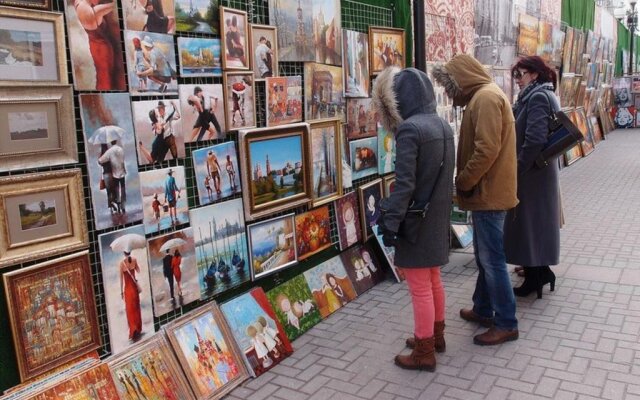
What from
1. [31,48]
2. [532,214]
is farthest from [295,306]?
[31,48]

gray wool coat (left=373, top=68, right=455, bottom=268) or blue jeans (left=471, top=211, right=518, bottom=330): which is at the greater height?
gray wool coat (left=373, top=68, right=455, bottom=268)

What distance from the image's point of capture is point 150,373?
10.7 ft

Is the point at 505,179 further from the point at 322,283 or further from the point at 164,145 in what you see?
the point at 164,145

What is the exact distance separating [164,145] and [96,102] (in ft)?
1.65

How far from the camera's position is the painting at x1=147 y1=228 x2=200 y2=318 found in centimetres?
338

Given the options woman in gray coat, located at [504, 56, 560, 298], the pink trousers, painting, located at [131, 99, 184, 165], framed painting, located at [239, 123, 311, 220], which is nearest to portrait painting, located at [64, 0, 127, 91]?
painting, located at [131, 99, 184, 165]

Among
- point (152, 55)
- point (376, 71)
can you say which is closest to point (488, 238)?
point (376, 71)

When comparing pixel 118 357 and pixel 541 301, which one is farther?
pixel 541 301

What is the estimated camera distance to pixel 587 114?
16.0 meters

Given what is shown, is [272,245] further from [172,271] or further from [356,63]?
[356,63]

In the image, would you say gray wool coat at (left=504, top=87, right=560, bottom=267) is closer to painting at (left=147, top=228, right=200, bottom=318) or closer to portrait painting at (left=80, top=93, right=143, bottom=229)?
painting at (left=147, top=228, right=200, bottom=318)

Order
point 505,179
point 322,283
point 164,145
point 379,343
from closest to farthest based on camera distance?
point 164,145
point 505,179
point 379,343
point 322,283

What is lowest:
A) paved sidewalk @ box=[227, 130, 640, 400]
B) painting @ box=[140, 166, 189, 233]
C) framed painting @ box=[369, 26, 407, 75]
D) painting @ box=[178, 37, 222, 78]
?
paved sidewalk @ box=[227, 130, 640, 400]

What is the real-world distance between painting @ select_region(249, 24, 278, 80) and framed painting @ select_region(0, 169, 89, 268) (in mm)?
1539
